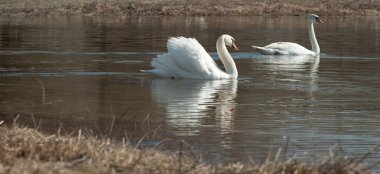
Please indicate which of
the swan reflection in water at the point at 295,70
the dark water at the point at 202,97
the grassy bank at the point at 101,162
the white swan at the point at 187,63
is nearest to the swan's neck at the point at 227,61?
the white swan at the point at 187,63

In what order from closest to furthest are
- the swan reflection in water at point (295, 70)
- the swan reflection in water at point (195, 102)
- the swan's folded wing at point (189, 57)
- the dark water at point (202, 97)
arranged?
the dark water at point (202, 97), the swan reflection in water at point (195, 102), the swan reflection in water at point (295, 70), the swan's folded wing at point (189, 57)

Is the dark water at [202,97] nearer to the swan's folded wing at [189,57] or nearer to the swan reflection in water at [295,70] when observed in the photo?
the swan reflection in water at [295,70]

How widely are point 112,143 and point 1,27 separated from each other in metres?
30.4

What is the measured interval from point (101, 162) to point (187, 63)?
425 inches

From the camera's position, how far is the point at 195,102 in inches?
538

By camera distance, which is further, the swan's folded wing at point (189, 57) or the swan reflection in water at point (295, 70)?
the swan's folded wing at point (189, 57)

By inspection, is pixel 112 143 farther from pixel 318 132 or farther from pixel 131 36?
pixel 131 36

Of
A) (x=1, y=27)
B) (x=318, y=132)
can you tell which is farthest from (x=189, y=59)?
(x=1, y=27)

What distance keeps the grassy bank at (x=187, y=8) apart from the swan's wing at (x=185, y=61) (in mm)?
30774

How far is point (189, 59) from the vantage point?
17.1 meters

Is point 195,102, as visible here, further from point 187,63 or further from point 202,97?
point 187,63

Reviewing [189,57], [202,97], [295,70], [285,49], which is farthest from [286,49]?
[202,97]

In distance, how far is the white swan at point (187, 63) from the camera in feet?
55.3

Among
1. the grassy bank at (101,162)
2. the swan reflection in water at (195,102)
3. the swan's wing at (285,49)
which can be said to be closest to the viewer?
the grassy bank at (101,162)
